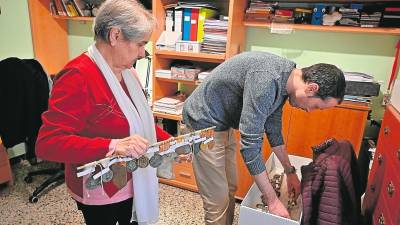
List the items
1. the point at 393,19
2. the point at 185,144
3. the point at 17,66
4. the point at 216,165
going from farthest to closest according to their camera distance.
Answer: the point at 17,66 < the point at 393,19 < the point at 216,165 < the point at 185,144

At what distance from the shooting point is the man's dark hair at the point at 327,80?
1.12 meters

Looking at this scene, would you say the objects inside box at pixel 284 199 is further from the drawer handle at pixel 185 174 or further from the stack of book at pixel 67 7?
the stack of book at pixel 67 7

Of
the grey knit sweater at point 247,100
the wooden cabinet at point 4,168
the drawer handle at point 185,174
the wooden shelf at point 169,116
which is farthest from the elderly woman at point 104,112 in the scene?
the wooden cabinet at point 4,168

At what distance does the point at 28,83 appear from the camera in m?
2.22

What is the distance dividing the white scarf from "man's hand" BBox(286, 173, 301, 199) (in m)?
0.71

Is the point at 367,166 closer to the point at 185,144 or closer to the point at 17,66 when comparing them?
the point at 185,144

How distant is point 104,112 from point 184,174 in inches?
61.0

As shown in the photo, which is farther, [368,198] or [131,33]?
[368,198]

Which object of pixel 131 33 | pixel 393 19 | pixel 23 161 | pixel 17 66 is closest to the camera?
pixel 131 33

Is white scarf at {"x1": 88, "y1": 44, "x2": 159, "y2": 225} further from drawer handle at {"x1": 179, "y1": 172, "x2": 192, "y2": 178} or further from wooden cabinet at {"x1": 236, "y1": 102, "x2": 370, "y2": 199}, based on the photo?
drawer handle at {"x1": 179, "y1": 172, "x2": 192, "y2": 178}

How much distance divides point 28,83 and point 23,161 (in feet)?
3.50

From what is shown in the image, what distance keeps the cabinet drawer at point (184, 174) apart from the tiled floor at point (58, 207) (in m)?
0.09

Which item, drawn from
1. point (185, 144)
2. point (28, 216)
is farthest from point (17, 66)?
point (185, 144)

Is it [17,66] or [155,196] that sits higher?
[17,66]
